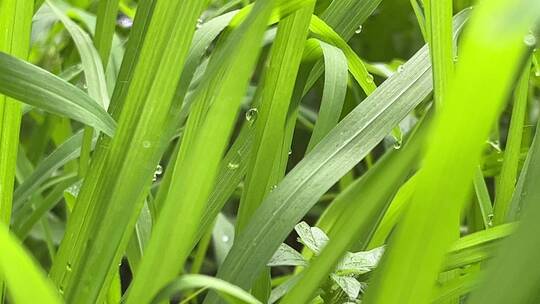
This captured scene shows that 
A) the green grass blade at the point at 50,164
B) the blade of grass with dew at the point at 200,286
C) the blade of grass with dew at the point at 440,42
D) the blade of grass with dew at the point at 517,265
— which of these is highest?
the blade of grass with dew at the point at 440,42

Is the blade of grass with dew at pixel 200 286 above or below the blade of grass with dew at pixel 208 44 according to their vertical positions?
below

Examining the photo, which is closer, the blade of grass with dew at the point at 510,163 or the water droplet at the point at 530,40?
the water droplet at the point at 530,40

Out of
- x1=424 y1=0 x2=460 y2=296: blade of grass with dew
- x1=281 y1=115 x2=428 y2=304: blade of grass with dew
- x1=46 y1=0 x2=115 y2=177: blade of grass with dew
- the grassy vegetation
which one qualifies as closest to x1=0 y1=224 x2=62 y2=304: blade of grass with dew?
the grassy vegetation

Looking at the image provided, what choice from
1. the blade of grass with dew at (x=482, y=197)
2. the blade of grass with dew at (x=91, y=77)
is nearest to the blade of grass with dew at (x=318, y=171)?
the blade of grass with dew at (x=482, y=197)

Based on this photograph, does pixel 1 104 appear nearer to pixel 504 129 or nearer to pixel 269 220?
pixel 269 220

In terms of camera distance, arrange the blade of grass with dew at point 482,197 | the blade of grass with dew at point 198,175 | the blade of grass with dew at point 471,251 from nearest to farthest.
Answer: the blade of grass with dew at point 198,175
the blade of grass with dew at point 471,251
the blade of grass with dew at point 482,197

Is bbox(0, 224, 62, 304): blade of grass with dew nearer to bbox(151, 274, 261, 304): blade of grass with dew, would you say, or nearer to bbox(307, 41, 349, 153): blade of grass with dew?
bbox(151, 274, 261, 304): blade of grass with dew

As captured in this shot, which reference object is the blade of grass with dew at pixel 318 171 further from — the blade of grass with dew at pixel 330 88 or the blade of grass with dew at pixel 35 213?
the blade of grass with dew at pixel 35 213

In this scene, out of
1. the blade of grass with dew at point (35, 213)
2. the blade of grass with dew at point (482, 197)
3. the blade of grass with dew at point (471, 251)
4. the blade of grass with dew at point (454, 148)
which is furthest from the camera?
the blade of grass with dew at point (35, 213)
